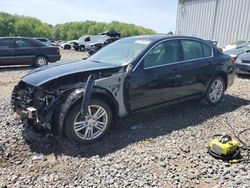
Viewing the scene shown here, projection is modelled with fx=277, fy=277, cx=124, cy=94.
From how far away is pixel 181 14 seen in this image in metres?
28.2

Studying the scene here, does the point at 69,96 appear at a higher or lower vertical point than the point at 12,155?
higher

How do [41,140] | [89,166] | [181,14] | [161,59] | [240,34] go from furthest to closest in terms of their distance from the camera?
[181,14]
[240,34]
[161,59]
[41,140]
[89,166]

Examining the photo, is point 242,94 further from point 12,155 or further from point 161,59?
point 12,155

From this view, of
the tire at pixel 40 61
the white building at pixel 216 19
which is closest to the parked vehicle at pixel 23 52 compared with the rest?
the tire at pixel 40 61

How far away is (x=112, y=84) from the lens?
4.27m

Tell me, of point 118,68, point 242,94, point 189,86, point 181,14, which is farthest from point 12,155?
point 181,14

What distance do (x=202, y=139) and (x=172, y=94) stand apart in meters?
1.07

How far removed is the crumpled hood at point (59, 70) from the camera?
13.4 feet

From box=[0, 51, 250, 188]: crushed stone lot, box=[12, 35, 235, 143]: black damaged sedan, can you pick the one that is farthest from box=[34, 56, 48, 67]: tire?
box=[12, 35, 235, 143]: black damaged sedan

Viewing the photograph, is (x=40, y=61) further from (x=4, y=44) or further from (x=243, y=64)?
(x=243, y=64)

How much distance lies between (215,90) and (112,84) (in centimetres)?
286

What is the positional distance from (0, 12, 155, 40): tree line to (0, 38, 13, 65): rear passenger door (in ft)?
194

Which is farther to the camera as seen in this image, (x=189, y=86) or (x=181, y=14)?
(x=181, y=14)

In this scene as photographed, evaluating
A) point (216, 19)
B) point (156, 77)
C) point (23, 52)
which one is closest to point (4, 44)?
point (23, 52)
